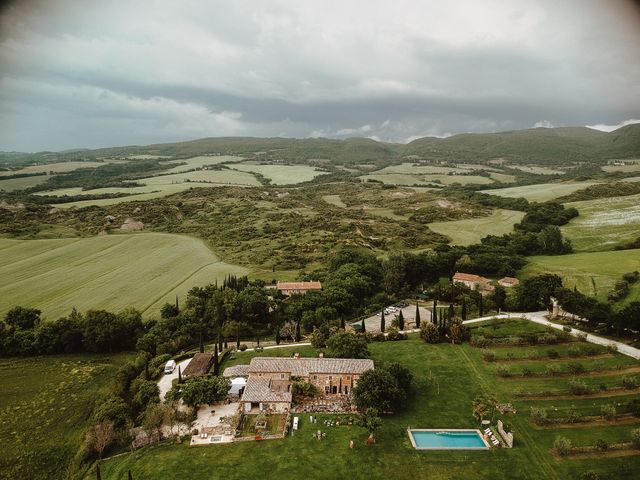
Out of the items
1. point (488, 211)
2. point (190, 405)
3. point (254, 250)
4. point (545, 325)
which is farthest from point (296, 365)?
→ point (488, 211)

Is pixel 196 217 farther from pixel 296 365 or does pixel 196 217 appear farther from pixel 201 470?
pixel 201 470

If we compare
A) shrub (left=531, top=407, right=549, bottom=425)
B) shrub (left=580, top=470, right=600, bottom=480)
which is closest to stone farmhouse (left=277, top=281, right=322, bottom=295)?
shrub (left=531, top=407, right=549, bottom=425)

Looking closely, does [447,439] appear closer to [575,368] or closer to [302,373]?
[302,373]

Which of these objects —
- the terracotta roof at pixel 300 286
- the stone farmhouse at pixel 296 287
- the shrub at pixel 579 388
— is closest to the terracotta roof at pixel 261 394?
the shrub at pixel 579 388

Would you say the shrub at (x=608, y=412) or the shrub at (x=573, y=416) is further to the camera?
the shrub at (x=573, y=416)

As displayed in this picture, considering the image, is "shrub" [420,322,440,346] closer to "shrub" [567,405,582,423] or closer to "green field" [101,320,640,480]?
"green field" [101,320,640,480]

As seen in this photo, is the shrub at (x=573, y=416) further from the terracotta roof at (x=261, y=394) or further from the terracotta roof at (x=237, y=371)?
the terracotta roof at (x=237, y=371)
